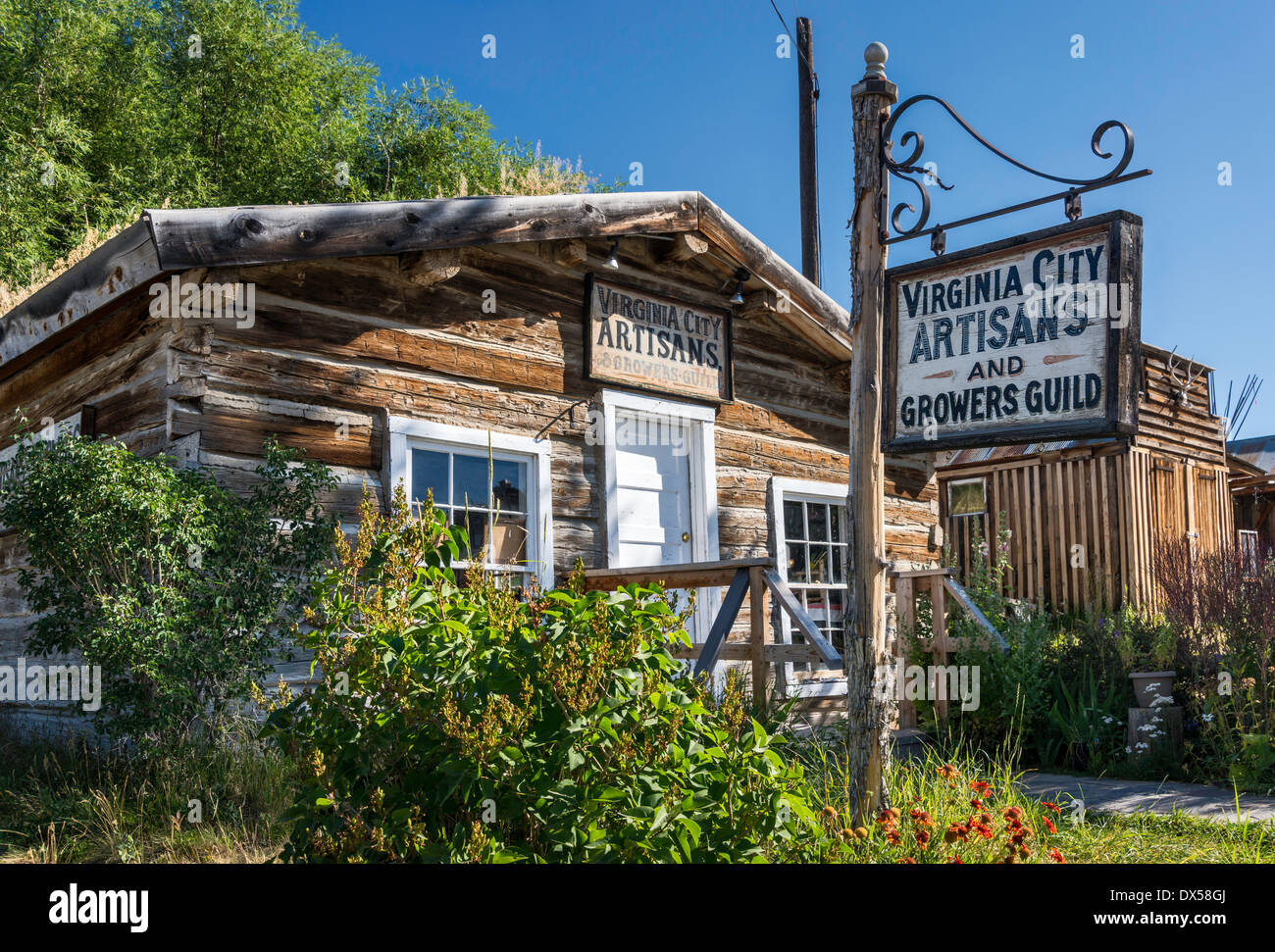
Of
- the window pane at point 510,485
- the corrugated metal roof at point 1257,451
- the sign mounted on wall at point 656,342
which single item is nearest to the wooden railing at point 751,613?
the window pane at point 510,485

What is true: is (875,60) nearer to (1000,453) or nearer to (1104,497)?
(1104,497)

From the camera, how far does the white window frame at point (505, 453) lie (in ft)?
22.0

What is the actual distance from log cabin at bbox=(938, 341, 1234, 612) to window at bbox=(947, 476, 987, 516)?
0.02m

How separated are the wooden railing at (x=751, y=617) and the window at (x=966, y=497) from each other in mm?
10633

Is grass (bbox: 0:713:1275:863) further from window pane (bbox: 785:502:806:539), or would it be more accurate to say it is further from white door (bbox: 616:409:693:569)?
window pane (bbox: 785:502:806:539)

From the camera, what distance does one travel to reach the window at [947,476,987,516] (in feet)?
54.6

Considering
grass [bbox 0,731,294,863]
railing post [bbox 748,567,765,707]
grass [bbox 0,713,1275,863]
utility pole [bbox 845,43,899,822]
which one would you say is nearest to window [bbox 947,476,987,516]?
railing post [bbox 748,567,765,707]

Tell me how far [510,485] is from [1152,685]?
4.81m

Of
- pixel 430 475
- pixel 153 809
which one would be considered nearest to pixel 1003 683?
pixel 430 475

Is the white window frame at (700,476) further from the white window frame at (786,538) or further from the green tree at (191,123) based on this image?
the green tree at (191,123)

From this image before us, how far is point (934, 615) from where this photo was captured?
8.66m

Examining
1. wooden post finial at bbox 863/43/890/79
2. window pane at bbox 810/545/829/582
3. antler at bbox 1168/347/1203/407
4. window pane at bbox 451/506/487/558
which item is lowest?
window pane at bbox 810/545/829/582

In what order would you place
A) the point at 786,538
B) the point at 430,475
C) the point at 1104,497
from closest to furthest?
the point at 430,475 → the point at 786,538 → the point at 1104,497
